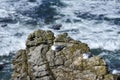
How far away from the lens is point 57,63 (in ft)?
64.0

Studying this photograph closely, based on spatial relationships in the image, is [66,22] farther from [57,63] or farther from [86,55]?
[86,55]

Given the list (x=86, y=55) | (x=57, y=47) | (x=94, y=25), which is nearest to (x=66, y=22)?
(x=94, y=25)

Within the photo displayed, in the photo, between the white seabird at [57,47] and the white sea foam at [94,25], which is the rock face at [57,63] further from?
the white sea foam at [94,25]

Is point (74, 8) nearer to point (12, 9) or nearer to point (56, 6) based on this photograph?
point (56, 6)

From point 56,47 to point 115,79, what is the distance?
12.6ft

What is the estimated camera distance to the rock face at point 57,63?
18562mm

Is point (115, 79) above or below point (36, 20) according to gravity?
above

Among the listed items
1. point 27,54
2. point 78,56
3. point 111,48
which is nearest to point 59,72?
point 78,56

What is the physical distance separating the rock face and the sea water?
36.2ft

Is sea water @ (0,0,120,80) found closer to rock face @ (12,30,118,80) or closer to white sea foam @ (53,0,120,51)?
white sea foam @ (53,0,120,51)

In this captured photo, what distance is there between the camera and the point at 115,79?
58.9 ft

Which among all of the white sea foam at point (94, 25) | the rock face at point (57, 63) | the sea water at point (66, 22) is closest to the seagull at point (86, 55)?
the rock face at point (57, 63)

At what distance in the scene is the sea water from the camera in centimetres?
3600

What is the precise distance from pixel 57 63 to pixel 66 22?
23.9 metres
